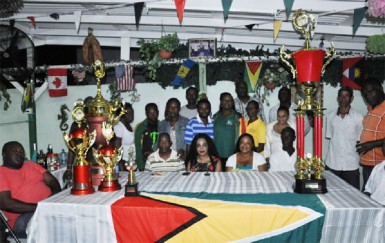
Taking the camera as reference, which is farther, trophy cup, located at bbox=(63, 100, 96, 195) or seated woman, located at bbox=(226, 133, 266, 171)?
seated woman, located at bbox=(226, 133, 266, 171)

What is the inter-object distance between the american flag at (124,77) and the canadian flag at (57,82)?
1174mm

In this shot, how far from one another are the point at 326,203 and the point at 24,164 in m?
2.98

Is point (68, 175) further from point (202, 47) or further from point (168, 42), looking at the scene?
point (202, 47)

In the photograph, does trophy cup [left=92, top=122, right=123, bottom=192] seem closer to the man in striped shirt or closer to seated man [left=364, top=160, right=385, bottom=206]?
the man in striped shirt

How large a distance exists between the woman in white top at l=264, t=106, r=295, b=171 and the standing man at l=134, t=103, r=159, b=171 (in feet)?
5.27

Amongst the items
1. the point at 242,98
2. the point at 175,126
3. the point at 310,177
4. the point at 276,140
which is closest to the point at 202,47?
the point at 242,98

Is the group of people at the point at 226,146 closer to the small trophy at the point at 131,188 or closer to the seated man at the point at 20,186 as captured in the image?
the seated man at the point at 20,186

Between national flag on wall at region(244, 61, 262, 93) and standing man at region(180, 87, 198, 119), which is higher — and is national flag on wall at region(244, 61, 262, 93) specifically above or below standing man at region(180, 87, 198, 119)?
above

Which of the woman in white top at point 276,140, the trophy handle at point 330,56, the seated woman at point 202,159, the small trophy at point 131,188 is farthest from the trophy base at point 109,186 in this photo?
the woman in white top at point 276,140

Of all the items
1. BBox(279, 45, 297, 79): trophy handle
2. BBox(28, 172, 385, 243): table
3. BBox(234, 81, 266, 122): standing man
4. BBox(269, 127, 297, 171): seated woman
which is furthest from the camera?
BBox(234, 81, 266, 122): standing man

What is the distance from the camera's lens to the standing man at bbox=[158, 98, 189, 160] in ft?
18.3

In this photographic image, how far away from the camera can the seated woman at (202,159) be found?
171 inches

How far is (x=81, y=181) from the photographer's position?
3.07 metres

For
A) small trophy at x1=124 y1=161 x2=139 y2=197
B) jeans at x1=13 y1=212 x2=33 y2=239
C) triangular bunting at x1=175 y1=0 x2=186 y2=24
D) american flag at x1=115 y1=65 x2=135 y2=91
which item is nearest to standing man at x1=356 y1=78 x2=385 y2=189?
triangular bunting at x1=175 y1=0 x2=186 y2=24
